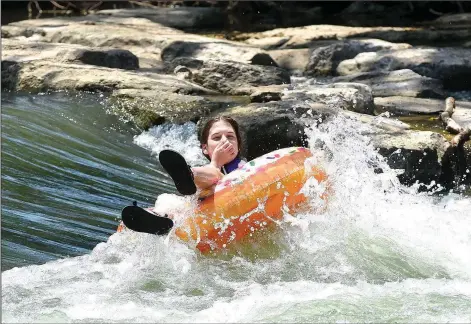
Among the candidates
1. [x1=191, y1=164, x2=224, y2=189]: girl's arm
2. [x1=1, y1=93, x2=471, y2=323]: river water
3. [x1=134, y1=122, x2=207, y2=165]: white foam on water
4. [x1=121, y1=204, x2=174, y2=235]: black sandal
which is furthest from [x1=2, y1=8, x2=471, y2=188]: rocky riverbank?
[x1=121, y1=204, x2=174, y2=235]: black sandal

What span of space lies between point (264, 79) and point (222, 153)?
14.8 ft

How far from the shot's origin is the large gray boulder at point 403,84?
9211mm

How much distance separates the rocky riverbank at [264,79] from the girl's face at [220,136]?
176cm

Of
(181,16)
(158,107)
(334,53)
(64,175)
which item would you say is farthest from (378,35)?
(64,175)

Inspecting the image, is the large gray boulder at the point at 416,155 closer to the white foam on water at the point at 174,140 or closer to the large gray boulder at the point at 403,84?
the white foam on water at the point at 174,140

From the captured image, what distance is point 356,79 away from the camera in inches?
403

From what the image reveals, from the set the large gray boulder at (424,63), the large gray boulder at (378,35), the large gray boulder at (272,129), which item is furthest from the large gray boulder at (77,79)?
the large gray boulder at (378,35)

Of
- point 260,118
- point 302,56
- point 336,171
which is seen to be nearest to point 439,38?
point 302,56

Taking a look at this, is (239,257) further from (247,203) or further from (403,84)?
(403,84)

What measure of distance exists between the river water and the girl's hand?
412 millimetres

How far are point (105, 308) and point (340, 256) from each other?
1399 mm

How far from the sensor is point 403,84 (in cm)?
948

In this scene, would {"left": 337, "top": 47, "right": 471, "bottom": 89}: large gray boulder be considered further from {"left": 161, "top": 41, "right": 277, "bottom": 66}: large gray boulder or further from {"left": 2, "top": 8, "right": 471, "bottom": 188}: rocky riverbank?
{"left": 161, "top": 41, "right": 277, "bottom": 66}: large gray boulder

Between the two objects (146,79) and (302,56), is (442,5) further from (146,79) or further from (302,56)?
(146,79)
